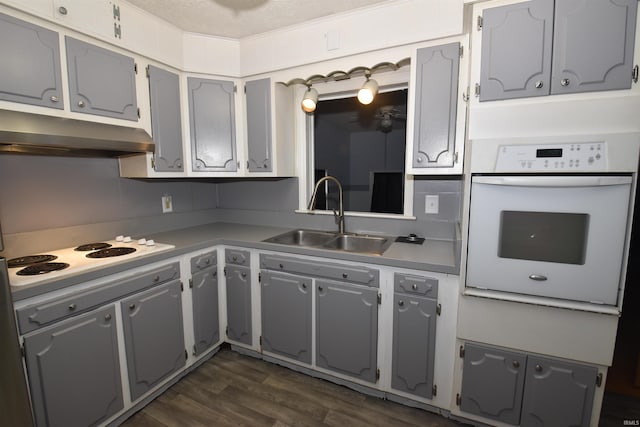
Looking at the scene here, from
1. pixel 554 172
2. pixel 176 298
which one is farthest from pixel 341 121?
pixel 176 298

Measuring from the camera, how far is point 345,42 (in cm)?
188

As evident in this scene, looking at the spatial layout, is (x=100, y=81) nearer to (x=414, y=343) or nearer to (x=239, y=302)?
(x=239, y=302)

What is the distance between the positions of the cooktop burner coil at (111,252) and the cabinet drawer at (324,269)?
0.80m

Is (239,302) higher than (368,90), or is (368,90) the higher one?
(368,90)

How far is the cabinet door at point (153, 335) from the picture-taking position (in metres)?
1.61

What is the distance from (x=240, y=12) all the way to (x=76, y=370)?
2142 millimetres

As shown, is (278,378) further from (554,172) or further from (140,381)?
(554,172)

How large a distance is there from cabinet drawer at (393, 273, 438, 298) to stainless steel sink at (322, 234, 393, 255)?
1.44 ft

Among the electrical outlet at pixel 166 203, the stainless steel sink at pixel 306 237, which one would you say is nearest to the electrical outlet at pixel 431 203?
the stainless steel sink at pixel 306 237

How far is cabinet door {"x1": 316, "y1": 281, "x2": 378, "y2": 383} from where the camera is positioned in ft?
5.66

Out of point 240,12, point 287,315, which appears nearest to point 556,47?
point 240,12

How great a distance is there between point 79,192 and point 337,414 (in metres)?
2.12

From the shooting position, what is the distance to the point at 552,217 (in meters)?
1.29

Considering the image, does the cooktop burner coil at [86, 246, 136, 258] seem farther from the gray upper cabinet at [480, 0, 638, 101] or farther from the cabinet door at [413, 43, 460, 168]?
the gray upper cabinet at [480, 0, 638, 101]
